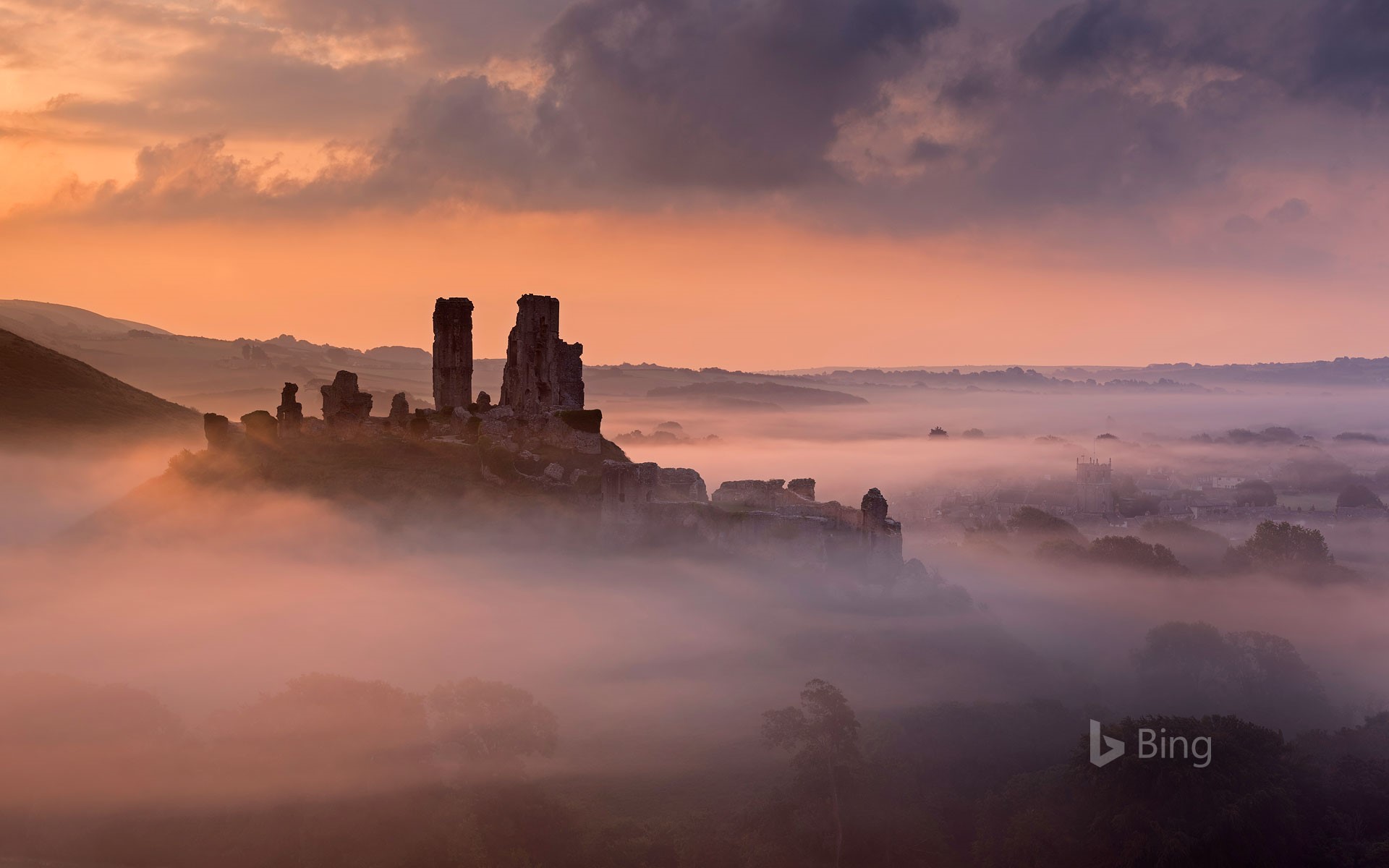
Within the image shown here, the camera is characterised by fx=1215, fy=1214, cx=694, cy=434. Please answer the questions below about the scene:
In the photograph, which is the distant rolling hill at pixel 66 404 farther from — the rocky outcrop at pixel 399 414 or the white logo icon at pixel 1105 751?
the white logo icon at pixel 1105 751

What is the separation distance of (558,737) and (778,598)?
15958 mm

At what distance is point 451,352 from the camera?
276 ft

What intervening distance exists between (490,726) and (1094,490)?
141131 millimetres

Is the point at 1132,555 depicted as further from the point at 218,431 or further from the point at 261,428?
the point at 218,431

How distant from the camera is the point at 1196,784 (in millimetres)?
59219

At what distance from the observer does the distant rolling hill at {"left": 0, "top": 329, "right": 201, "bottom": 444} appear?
13100 cm

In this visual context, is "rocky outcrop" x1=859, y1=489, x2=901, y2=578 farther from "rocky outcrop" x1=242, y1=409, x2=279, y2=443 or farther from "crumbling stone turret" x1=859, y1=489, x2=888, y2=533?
"rocky outcrop" x1=242, y1=409, x2=279, y2=443

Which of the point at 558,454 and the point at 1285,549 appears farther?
the point at 1285,549

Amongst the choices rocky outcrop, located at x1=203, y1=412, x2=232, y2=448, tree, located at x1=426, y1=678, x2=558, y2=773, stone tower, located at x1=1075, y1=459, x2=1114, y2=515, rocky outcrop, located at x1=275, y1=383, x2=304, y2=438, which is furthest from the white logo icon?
stone tower, located at x1=1075, y1=459, x2=1114, y2=515

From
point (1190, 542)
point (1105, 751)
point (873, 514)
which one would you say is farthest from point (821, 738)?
point (1190, 542)

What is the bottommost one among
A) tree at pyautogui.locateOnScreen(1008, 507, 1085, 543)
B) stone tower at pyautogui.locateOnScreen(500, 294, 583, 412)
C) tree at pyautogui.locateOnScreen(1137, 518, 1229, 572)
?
tree at pyautogui.locateOnScreen(1137, 518, 1229, 572)

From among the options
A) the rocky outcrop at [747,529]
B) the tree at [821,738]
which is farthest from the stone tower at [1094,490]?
the tree at [821,738]

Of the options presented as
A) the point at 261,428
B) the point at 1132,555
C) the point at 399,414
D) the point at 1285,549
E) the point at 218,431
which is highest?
the point at 399,414

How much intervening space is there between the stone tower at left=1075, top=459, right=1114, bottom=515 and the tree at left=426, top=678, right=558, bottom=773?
130 m
